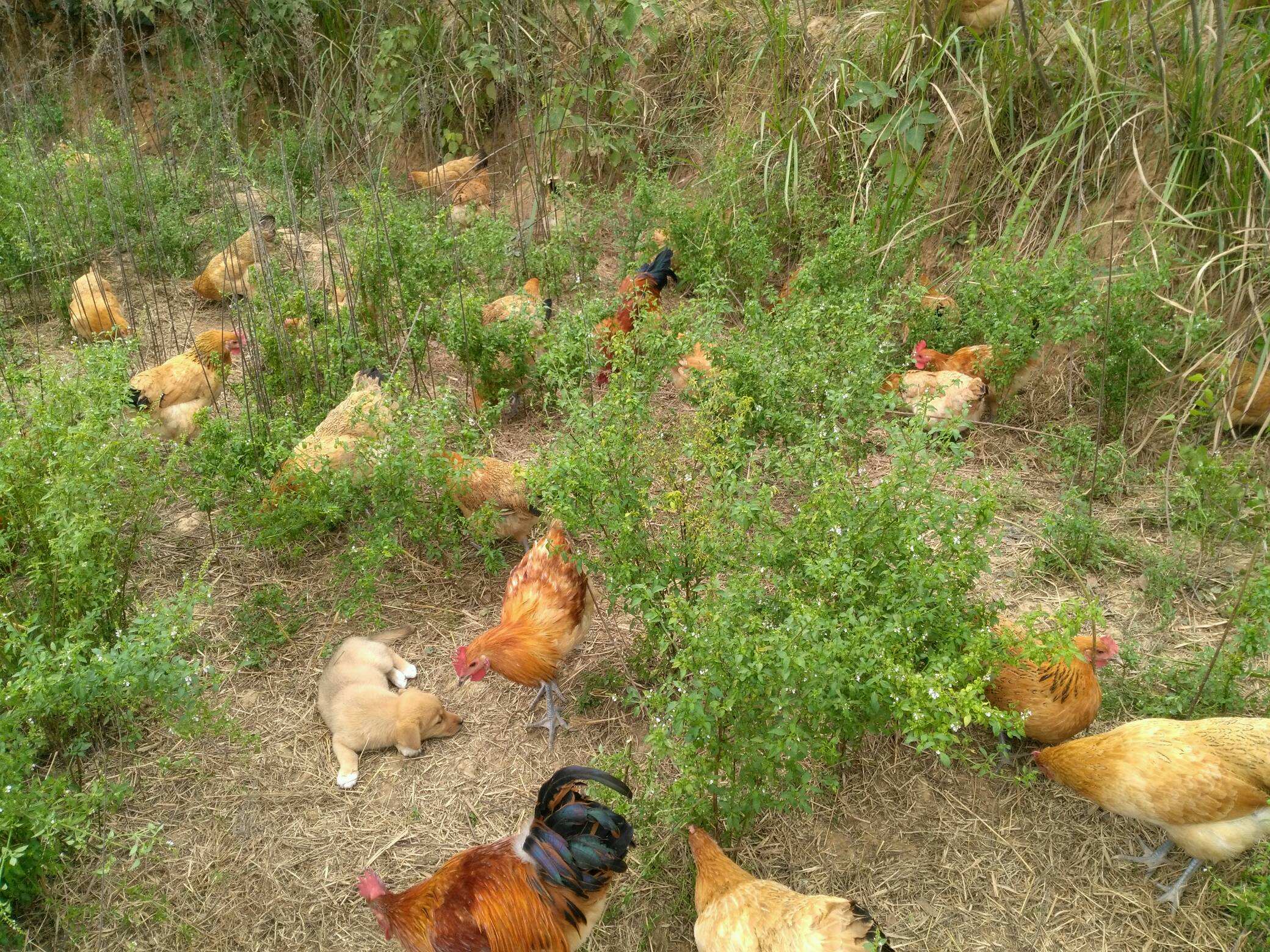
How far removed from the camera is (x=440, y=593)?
437 centimetres

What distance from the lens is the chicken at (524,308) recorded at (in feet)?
16.7

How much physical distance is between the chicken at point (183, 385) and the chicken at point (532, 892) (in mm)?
3275

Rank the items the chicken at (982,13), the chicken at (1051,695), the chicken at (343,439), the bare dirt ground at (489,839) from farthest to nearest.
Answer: the chicken at (982,13) → the chicken at (343,439) → the chicken at (1051,695) → the bare dirt ground at (489,839)

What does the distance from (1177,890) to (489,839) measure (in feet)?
8.02

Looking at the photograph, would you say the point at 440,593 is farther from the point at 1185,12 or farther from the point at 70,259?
the point at 1185,12

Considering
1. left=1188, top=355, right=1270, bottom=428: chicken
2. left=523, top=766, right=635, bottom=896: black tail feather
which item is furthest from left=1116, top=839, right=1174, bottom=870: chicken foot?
left=1188, top=355, right=1270, bottom=428: chicken

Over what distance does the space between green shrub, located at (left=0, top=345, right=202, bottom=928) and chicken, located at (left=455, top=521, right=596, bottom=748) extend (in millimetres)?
1072

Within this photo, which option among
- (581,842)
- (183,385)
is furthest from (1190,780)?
(183,385)

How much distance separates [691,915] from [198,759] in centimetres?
209

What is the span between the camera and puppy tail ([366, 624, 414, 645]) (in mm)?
4008

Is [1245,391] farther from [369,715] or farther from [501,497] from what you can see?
[369,715]

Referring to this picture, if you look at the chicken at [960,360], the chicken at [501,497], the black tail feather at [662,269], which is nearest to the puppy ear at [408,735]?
the chicken at [501,497]

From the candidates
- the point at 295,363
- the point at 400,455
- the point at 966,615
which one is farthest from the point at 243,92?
the point at 966,615

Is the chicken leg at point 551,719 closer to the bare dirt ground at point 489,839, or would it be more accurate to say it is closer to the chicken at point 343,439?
the bare dirt ground at point 489,839
